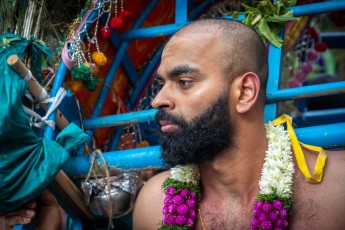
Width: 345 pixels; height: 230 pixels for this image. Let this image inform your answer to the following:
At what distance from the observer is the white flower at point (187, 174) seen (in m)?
2.45

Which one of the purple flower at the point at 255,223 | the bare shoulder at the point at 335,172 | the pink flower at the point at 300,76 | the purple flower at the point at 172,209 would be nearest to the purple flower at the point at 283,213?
the purple flower at the point at 255,223

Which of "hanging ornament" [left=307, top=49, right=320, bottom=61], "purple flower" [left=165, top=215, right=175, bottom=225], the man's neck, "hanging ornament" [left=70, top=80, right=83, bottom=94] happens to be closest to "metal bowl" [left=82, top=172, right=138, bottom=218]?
"purple flower" [left=165, top=215, right=175, bottom=225]

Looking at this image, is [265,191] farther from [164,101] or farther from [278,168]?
[164,101]

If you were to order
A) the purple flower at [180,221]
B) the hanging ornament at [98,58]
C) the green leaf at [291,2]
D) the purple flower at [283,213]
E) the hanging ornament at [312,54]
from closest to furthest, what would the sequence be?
the purple flower at [283,213], the purple flower at [180,221], the green leaf at [291,2], the hanging ornament at [98,58], the hanging ornament at [312,54]

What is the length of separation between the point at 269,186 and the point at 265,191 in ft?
0.09

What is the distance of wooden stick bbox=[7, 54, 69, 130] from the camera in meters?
2.37

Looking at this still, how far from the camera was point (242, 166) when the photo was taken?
2.34 meters

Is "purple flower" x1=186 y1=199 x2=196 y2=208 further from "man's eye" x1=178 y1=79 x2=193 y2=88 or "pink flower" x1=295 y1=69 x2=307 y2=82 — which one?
"pink flower" x1=295 y1=69 x2=307 y2=82

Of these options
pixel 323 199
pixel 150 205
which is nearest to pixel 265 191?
pixel 323 199

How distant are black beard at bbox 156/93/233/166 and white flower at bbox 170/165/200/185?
15 cm

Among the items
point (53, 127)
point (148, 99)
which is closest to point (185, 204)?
point (53, 127)

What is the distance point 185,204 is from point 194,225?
0.35 ft

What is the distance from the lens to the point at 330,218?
220cm

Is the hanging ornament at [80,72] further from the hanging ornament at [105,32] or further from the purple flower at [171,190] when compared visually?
the purple flower at [171,190]
